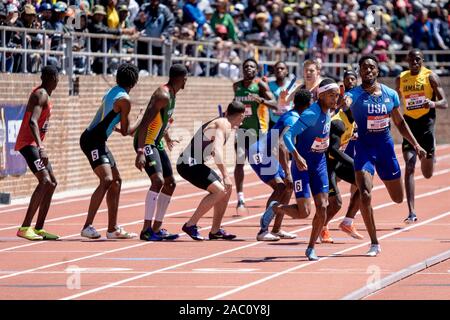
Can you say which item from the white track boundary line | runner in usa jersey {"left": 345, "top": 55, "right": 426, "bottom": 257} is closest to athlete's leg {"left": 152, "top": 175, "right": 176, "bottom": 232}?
runner in usa jersey {"left": 345, "top": 55, "right": 426, "bottom": 257}

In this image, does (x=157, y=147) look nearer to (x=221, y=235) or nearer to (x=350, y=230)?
(x=221, y=235)

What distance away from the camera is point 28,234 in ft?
60.0

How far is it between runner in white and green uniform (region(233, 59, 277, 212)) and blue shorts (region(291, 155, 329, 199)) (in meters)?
5.97

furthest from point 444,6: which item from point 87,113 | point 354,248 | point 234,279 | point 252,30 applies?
point 234,279

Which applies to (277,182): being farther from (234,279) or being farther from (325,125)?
(234,279)

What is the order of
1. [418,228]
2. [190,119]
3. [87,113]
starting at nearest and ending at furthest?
[418,228]
[87,113]
[190,119]

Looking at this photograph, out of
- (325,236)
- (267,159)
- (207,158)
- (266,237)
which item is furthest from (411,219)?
(207,158)

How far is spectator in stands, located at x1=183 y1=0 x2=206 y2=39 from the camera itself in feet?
109

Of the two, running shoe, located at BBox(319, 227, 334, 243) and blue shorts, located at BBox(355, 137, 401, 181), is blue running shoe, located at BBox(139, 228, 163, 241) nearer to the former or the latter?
running shoe, located at BBox(319, 227, 334, 243)

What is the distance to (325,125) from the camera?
1602cm

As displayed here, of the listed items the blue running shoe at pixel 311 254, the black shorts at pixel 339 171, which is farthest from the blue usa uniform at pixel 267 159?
the blue running shoe at pixel 311 254

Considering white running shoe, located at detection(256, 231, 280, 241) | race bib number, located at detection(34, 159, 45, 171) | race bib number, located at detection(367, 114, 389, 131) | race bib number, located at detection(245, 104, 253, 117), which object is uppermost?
race bib number, located at detection(367, 114, 389, 131)

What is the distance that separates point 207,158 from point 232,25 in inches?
693

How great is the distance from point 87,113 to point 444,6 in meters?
20.5
